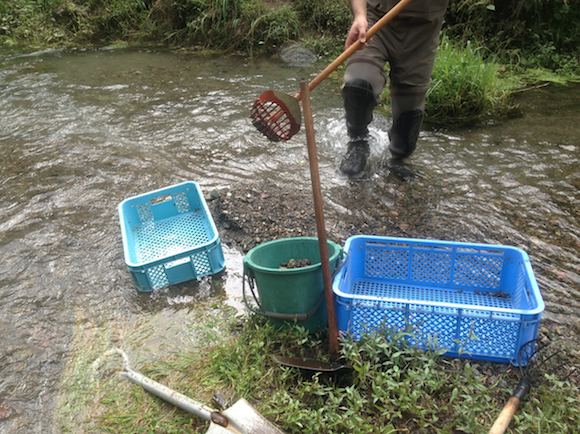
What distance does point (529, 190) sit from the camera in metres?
→ 3.56

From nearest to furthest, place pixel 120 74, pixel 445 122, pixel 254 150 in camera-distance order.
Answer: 1. pixel 254 150
2. pixel 445 122
3. pixel 120 74

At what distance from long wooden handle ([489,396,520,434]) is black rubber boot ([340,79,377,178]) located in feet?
7.54

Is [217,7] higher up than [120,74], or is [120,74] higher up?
[217,7]

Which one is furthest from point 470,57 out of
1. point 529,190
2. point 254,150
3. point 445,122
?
point 254,150

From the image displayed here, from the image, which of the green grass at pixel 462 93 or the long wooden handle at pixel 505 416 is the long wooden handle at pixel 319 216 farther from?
the green grass at pixel 462 93

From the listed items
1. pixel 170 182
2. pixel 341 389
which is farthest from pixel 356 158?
pixel 341 389

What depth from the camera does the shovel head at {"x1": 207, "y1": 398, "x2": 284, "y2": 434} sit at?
5.74 ft

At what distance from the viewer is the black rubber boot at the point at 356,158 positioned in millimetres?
3834

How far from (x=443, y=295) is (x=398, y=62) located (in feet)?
6.15

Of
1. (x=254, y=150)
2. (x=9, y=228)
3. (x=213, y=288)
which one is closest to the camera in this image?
(x=213, y=288)

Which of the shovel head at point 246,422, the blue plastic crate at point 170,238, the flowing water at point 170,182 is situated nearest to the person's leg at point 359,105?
the flowing water at point 170,182

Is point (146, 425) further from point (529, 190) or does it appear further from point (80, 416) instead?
point (529, 190)

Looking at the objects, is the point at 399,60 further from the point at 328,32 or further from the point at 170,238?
the point at 328,32

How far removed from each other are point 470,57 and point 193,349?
4.31 m
